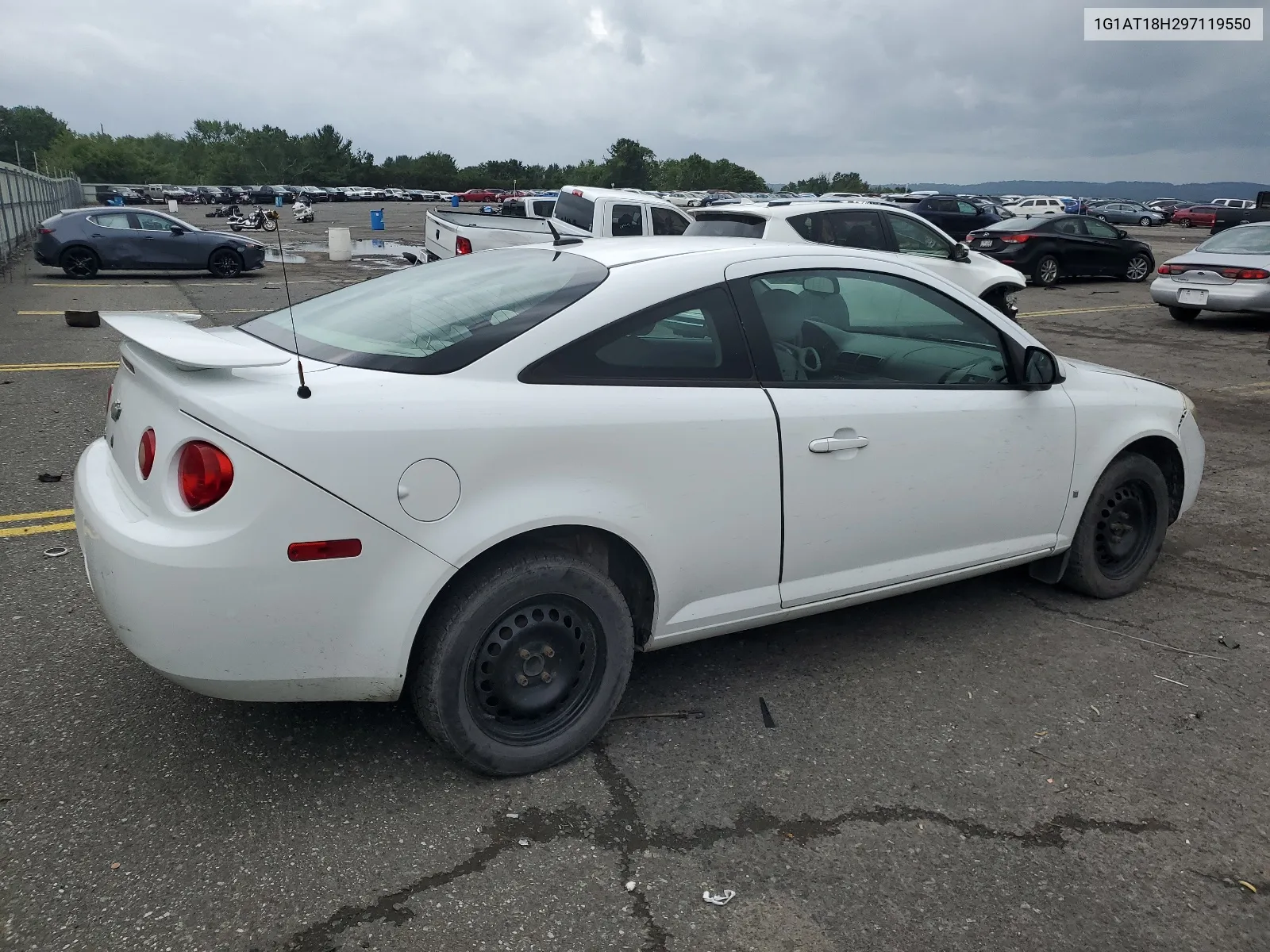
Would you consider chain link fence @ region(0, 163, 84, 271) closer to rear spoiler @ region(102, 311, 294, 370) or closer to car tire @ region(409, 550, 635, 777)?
rear spoiler @ region(102, 311, 294, 370)

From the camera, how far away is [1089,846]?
2752mm

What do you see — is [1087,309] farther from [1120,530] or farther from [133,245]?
[133,245]

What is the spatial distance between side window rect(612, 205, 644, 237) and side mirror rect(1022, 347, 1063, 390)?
10.3 m

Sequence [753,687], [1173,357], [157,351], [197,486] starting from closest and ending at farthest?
[197,486], [157,351], [753,687], [1173,357]

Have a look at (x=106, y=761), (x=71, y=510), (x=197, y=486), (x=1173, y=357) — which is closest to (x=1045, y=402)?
(x=197, y=486)

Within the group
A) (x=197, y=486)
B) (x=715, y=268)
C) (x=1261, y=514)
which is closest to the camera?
(x=197, y=486)

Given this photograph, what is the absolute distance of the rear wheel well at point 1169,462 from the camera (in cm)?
447

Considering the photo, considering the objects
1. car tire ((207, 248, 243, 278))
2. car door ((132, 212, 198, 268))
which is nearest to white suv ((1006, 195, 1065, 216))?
car tire ((207, 248, 243, 278))

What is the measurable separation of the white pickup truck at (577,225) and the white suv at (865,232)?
2.40 m

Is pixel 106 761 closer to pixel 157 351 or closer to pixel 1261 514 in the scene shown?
pixel 157 351

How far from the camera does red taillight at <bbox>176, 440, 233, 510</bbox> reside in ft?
8.23

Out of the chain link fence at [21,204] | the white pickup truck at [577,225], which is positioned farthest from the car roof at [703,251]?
the chain link fence at [21,204]

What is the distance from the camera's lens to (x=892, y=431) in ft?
11.4

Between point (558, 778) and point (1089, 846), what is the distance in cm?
153
